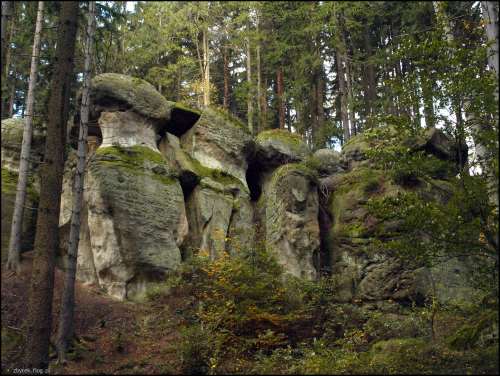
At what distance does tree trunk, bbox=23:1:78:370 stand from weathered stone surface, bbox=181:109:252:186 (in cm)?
951

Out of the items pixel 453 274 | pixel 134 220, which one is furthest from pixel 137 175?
pixel 453 274

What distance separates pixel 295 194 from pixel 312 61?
8698 mm

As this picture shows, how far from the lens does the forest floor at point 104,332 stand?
9.98 metres

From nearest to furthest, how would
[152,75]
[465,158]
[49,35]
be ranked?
[465,158] < [49,35] < [152,75]

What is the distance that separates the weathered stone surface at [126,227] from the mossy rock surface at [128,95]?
7.61ft

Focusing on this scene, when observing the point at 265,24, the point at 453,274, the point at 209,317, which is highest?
the point at 265,24

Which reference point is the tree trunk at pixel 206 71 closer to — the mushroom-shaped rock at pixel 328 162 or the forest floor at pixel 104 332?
the mushroom-shaped rock at pixel 328 162

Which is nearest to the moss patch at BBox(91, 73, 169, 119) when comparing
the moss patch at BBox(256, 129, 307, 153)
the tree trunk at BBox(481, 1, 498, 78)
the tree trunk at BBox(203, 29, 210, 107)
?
the tree trunk at BBox(203, 29, 210, 107)

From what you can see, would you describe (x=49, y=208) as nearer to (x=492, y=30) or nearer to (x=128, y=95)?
(x=128, y=95)

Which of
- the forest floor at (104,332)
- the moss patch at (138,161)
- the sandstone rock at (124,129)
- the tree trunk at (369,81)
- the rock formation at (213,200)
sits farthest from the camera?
the tree trunk at (369,81)

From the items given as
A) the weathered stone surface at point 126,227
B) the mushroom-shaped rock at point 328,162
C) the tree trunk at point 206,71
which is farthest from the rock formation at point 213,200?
the tree trunk at point 206,71

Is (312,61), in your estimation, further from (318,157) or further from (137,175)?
(137,175)

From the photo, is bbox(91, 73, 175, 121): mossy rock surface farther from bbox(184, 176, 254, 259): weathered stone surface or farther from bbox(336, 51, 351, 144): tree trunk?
bbox(336, 51, 351, 144): tree trunk

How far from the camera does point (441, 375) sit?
766 cm
